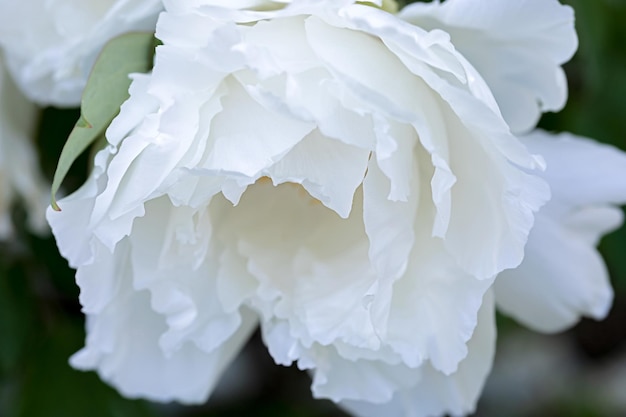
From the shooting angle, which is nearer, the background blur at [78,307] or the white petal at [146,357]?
the white petal at [146,357]

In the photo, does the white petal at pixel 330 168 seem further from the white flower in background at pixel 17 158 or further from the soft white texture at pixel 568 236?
the white flower in background at pixel 17 158

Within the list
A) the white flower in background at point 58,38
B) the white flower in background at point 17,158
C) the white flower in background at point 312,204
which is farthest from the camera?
the white flower in background at point 17,158

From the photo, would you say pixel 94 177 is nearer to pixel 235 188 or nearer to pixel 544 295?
pixel 235 188

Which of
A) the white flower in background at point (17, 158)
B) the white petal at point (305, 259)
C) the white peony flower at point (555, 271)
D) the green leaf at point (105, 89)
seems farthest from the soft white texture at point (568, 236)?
the white flower in background at point (17, 158)

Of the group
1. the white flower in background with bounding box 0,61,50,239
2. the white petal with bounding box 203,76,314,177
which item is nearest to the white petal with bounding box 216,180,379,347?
the white petal with bounding box 203,76,314,177

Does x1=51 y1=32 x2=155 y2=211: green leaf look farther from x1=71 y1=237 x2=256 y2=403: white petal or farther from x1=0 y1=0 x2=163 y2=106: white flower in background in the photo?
x1=71 y1=237 x2=256 y2=403: white petal
